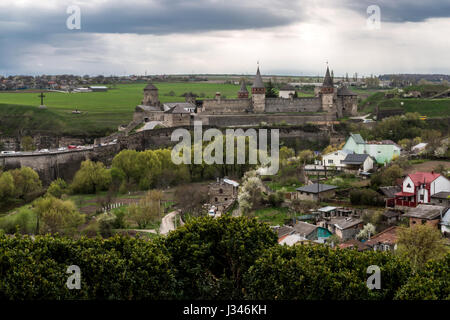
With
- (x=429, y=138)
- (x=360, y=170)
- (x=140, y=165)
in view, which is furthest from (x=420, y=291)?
(x=429, y=138)

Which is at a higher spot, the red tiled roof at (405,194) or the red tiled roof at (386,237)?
the red tiled roof at (405,194)

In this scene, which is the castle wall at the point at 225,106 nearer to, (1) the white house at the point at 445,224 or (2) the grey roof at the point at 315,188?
(2) the grey roof at the point at 315,188

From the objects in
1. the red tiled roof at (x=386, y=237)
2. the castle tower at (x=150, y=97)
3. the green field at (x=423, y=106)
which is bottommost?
the red tiled roof at (x=386, y=237)

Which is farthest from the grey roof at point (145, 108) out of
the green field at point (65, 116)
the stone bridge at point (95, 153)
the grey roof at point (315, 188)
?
the grey roof at point (315, 188)

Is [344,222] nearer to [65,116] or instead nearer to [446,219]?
[446,219]

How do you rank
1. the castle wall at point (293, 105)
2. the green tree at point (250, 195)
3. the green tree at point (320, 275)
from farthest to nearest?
1. the castle wall at point (293, 105)
2. the green tree at point (250, 195)
3. the green tree at point (320, 275)

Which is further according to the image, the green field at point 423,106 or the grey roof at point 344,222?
the green field at point 423,106
